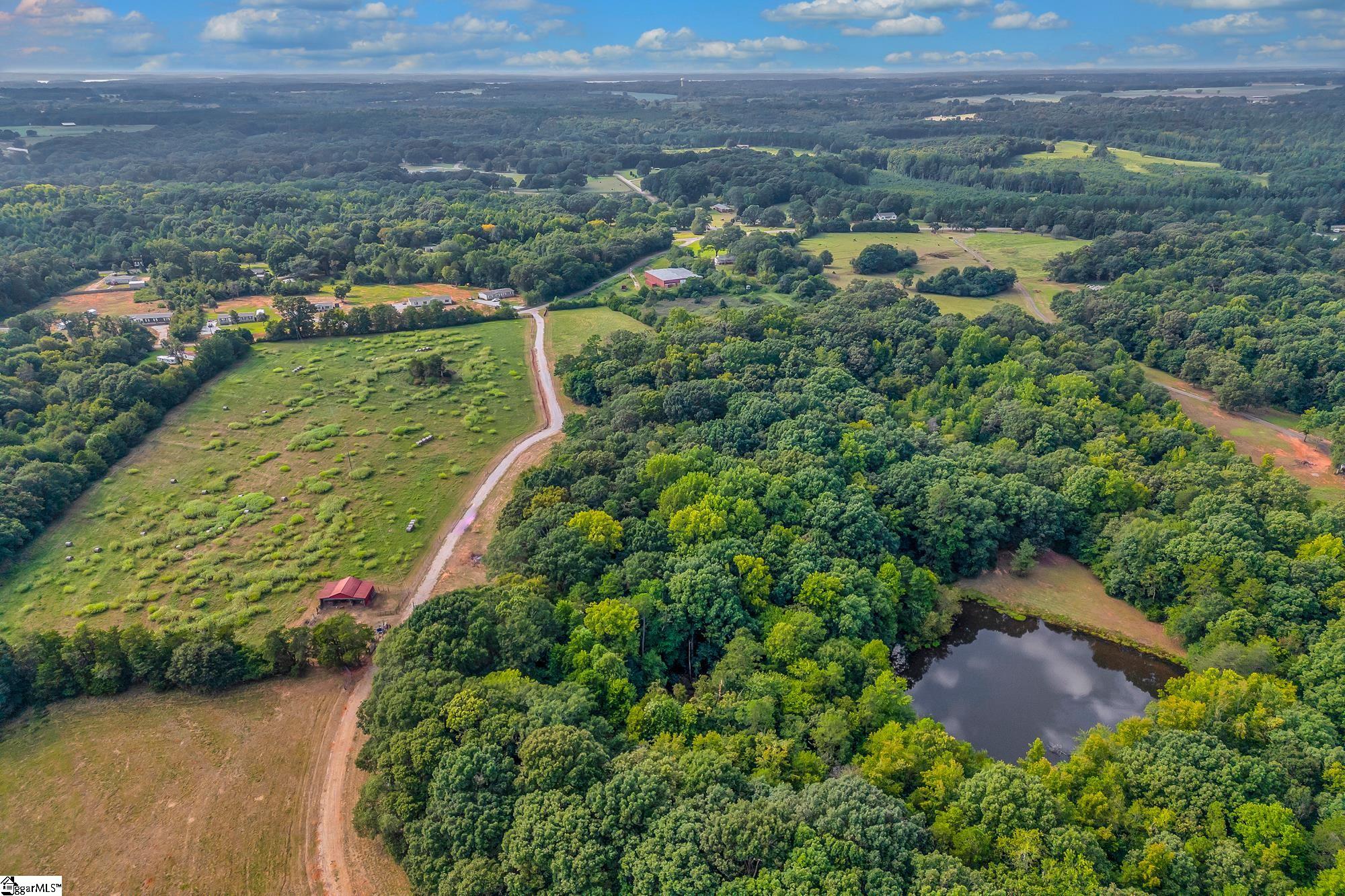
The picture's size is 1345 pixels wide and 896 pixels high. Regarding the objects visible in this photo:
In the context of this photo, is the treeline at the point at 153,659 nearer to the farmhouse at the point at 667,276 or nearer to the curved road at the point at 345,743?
the curved road at the point at 345,743

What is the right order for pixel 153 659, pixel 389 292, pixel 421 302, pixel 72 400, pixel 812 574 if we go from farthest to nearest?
1. pixel 389 292
2. pixel 421 302
3. pixel 72 400
4. pixel 812 574
5. pixel 153 659

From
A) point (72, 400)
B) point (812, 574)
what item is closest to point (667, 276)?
point (72, 400)

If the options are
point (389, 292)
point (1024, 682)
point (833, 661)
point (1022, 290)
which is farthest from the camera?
point (389, 292)

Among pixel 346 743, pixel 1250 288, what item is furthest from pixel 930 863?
pixel 1250 288

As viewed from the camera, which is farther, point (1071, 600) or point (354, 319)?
point (354, 319)

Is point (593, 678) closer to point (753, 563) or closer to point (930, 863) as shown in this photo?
point (753, 563)

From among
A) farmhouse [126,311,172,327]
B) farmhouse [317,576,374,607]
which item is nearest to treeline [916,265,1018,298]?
farmhouse [317,576,374,607]

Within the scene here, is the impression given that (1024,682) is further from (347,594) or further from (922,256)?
(922,256)
